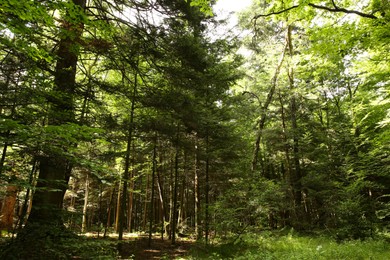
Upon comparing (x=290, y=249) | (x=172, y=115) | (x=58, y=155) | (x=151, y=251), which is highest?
(x=172, y=115)

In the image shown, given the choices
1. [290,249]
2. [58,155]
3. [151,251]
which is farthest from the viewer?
[151,251]

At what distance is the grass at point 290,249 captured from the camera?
318 inches

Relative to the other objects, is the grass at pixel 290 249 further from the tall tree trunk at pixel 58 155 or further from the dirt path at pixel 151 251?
the tall tree trunk at pixel 58 155

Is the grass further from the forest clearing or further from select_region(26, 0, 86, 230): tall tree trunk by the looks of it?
select_region(26, 0, 86, 230): tall tree trunk

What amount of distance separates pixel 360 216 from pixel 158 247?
1041cm

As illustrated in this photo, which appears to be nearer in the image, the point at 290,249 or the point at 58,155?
the point at 58,155

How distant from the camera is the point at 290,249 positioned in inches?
392

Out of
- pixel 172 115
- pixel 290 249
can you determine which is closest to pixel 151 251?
pixel 290 249

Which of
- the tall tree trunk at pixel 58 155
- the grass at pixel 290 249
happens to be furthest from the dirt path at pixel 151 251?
the tall tree trunk at pixel 58 155

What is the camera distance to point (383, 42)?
6867mm

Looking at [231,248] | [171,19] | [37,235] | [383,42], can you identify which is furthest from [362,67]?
[37,235]

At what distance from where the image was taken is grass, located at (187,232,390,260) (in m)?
8.08

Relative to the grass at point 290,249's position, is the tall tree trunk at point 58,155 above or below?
above

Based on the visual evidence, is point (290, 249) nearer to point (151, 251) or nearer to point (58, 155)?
point (151, 251)
